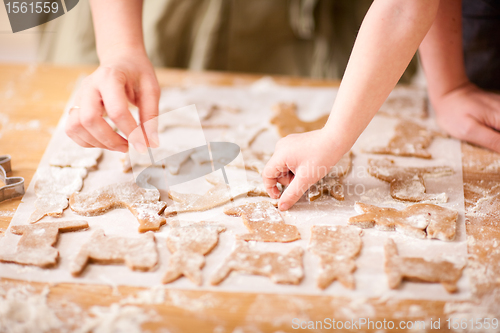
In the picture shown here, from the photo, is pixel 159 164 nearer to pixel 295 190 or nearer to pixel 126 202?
pixel 126 202

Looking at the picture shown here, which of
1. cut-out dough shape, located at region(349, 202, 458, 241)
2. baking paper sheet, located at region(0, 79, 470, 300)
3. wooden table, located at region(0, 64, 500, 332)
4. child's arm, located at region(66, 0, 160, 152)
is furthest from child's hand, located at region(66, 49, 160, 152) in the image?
cut-out dough shape, located at region(349, 202, 458, 241)

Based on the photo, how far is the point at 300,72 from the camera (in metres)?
1.84

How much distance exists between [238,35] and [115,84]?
0.96 m

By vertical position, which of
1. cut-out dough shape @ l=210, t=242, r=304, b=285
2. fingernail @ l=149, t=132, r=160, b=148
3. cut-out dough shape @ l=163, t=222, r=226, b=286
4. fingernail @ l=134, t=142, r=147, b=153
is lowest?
cut-out dough shape @ l=210, t=242, r=304, b=285

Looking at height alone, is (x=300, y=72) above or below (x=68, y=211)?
above

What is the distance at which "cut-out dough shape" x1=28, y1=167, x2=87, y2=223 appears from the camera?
0.86 metres

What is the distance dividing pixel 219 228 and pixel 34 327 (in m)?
0.35

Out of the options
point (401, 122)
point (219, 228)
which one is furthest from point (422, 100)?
point (219, 228)

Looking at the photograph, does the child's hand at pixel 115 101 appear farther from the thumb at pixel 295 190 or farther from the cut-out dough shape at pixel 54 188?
the thumb at pixel 295 190

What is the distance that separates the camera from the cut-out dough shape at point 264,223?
79cm

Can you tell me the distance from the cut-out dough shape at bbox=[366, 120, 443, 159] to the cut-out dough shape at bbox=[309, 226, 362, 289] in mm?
369

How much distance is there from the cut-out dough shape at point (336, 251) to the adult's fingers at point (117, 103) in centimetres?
45

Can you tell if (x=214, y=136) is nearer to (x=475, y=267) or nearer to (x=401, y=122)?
(x=401, y=122)

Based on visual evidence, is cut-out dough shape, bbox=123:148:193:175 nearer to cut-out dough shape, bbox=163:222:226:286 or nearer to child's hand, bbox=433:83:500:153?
cut-out dough shape, bbox=163:222:226:286
